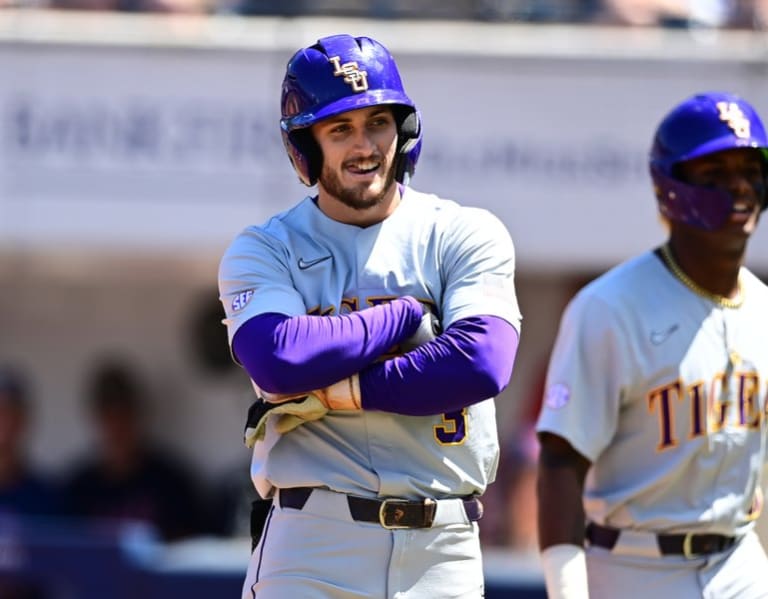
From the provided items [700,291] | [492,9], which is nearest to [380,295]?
[700,291]

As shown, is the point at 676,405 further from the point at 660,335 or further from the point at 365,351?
the point at 365,351

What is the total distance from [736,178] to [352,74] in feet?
4.34

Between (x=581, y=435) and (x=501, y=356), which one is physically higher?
(x=501, y=356)

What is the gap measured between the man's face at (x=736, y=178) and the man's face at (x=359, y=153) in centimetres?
112

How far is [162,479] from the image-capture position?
10.1 meters

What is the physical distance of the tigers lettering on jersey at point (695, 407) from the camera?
4.50 metres

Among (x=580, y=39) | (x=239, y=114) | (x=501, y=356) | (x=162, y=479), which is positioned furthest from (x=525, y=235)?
(x=501, y=356)

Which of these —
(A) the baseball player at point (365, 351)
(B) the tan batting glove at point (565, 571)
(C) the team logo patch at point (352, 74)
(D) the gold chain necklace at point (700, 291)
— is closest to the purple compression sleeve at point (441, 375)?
(A) the baseball player at point (365, 351)

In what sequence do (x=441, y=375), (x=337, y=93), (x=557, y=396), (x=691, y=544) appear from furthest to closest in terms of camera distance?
(x=557, y=396) → (x=691, y=544) → (x=337, y=93) → (x=441, y=375)

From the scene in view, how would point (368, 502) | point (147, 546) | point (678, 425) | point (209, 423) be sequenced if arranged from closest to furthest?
point (368, 502) → point (678, 425) → point (147, 546) → point (209, 423)

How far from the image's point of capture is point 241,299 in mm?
3906

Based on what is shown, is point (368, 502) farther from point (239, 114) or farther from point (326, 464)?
point (239, 114)

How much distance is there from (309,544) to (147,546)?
4754 millimetres

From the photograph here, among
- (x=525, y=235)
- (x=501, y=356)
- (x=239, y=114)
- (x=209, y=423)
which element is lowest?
(x=209, y=423)
